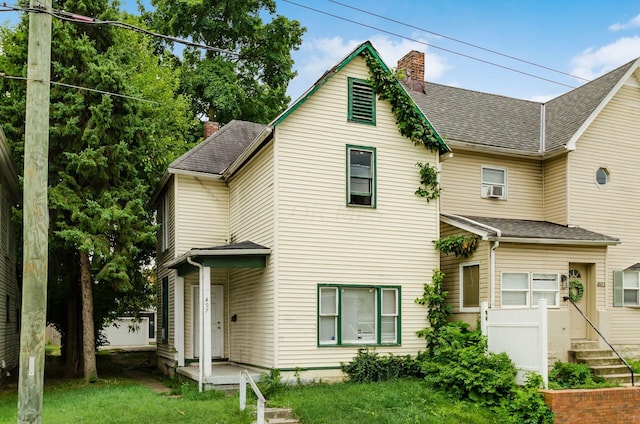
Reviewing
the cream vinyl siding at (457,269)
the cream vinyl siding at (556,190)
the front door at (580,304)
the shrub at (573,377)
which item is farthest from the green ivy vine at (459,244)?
the cream vinyl siding at (556,190)

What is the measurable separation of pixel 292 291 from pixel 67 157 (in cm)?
797

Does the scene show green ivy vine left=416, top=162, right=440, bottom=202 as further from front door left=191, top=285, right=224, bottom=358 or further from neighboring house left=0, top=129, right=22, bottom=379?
neighboring house left=0, top=129, right=22, bottom=379

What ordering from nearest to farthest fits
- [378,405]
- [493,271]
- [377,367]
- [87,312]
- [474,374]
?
[378,405], [474,374], [377,367], [493,271], [87,312]

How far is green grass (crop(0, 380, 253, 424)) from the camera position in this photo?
11666 millimetres

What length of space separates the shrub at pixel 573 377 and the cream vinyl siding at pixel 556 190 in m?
5.32

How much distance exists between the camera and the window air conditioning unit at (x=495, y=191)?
1938 cm

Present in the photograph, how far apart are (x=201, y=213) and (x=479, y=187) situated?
8.58m

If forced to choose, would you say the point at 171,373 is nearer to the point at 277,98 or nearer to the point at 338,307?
the point at 338,307

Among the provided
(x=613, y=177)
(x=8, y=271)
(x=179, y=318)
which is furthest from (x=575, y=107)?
(x=8, y=271)

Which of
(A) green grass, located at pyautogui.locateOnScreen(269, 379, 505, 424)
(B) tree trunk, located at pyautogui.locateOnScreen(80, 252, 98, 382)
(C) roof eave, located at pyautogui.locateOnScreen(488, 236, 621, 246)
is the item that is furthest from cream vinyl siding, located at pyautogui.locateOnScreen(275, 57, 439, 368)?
(B) tree trunk, located at pyautogui.locateOnScreen(80, 252, 98, 382)

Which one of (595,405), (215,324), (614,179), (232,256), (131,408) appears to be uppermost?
(614,179)

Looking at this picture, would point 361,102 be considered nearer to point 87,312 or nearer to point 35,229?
point 35,229

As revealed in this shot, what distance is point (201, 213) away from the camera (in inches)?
767

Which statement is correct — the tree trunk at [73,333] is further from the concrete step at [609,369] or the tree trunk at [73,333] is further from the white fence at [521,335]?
the concrete step at [609,369]
